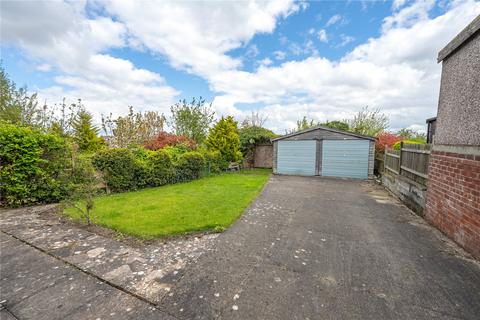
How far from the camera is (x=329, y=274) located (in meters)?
2.59

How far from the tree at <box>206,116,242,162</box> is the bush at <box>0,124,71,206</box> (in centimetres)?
829

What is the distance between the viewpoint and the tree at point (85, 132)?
14250 millimetres

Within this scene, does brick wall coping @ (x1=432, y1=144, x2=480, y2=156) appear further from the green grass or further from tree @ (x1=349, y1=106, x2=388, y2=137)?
tree @ (x1=349, y1=106, x2=388, y2=137)

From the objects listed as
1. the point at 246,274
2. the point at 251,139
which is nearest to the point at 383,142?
the point at 251,139

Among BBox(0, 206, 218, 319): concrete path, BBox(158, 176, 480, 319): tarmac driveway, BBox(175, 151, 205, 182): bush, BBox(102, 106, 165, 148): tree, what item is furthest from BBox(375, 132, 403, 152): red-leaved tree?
BBox(102, 106, 165, 148): tree

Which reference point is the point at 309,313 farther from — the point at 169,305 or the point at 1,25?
the point at 1,25

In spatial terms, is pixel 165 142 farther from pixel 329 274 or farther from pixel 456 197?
pixel 456 197

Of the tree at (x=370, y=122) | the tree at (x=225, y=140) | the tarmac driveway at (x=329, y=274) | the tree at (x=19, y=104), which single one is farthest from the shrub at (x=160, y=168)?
the tree at (x=370, y=122)

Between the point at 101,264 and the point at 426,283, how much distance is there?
4160 mm

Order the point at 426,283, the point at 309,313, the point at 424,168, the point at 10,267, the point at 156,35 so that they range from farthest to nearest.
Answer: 1. the point at 156,35
2. the point at 424,168
3. the point at 10,267
4. the point at 426,283
5. the point at 309,313

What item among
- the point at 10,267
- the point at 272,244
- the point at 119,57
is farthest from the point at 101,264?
the point at 119,57

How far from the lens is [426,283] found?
2426 millimetres

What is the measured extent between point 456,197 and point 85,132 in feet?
61.9

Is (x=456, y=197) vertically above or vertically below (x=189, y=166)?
above
